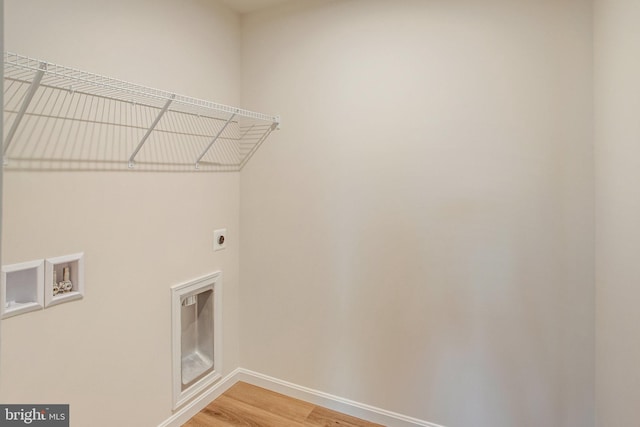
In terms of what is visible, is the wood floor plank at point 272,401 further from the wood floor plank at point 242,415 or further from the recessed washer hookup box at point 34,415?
the recessed washer hookup box at point 34,415

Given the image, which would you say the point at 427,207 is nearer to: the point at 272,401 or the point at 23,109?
the point at 272,401

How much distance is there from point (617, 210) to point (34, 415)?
2.34m

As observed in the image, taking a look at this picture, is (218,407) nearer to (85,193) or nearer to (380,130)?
(85,193)

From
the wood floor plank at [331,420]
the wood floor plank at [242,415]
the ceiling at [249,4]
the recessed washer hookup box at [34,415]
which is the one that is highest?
the ceiling at [249,4]

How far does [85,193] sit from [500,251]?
1870mm

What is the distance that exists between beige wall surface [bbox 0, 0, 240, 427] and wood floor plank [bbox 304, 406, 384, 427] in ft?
2.60

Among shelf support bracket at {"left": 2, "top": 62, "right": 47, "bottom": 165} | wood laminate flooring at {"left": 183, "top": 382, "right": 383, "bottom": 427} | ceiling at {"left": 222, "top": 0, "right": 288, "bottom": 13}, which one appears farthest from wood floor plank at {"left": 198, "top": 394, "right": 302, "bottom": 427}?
ceiling at {"left": 222, "top": 0, "right": 288, "bottom": 13}

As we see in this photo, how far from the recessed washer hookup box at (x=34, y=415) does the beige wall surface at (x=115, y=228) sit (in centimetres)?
3

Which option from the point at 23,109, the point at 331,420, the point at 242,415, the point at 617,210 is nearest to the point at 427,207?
the point at 617,210

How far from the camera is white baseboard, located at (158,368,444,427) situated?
6.41 feet

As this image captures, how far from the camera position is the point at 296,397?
2227 mm

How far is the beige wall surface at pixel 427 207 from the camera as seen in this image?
161 cm

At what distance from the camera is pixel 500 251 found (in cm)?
171

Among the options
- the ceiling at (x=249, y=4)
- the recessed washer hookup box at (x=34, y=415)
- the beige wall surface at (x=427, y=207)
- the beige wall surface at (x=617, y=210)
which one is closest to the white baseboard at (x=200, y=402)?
the beige wall surface at (x=427, y=207)
